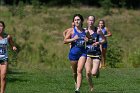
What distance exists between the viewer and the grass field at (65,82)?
17.2 metres

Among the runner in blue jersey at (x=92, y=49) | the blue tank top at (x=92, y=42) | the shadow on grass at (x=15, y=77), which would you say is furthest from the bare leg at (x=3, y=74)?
the shadow on grass at (x=15, y=77)

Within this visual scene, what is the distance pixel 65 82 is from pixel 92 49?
11.4ft

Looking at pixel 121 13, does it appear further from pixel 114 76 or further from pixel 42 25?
pixel 114 76

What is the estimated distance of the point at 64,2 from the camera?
6375cm

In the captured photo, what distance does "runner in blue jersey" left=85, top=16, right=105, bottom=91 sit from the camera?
630 inches

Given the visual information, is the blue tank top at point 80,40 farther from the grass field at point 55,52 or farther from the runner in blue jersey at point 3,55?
the grass field at point 55,52

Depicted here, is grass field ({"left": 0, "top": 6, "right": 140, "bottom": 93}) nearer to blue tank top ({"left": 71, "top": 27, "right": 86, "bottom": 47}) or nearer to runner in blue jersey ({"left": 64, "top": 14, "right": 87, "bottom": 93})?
runner in blue jersey ({"left": 64, "top": 14, "right": 87, "bottom": 93})

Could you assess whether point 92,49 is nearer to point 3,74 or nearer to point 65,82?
point 3,74

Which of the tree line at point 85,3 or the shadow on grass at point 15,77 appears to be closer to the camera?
the shadow on grass at point 15,77

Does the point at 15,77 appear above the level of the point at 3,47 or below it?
below

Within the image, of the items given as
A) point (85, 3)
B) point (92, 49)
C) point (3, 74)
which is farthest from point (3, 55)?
point (85, 3)

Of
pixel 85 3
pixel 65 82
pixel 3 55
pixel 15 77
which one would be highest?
pixel 3 55

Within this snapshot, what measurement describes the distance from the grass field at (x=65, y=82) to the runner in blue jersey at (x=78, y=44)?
162cm

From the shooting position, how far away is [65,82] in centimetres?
1981
